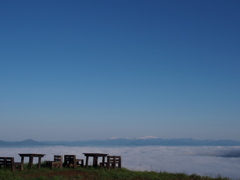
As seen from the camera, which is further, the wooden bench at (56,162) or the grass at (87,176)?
the wooden bench at (56,162)

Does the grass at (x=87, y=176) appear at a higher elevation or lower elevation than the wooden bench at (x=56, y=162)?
lower

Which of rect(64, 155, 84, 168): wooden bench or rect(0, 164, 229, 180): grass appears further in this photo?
rect(64, 155, 84, 168): wooden bench

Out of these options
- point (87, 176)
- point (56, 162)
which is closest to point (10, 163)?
point (56, 162)

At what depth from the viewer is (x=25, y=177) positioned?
20281 mm

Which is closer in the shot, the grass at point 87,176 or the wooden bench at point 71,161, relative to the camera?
the grass at point 87,176

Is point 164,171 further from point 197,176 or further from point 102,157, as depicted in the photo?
point 102,157

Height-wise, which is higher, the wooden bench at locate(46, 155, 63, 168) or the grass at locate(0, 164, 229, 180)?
the wooden bench at locate(46, 155, 63, 168)

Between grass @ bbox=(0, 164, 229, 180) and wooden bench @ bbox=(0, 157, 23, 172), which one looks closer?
grass @ bbox=(0, 164, 229, 180)

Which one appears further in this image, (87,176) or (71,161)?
(71,161)

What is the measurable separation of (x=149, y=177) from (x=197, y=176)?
3254 mm

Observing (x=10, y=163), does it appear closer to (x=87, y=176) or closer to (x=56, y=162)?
(x=56, y=162)

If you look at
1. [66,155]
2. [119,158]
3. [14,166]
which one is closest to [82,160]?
[66,155]

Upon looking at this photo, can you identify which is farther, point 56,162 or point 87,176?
point 56,162

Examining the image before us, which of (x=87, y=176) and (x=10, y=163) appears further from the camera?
(x=10, y=163)
